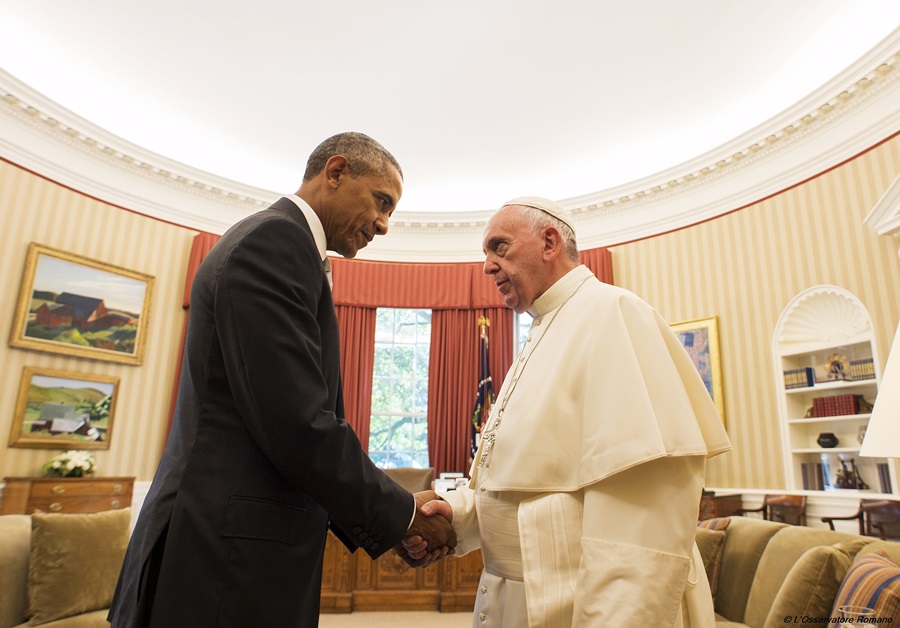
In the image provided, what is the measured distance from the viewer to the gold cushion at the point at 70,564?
3.28 m

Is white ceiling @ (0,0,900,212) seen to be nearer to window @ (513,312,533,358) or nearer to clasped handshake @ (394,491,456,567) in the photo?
window @ (513,312,533,358)

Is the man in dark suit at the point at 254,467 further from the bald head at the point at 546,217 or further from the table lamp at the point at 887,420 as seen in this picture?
the table lamp at the point at 887,420

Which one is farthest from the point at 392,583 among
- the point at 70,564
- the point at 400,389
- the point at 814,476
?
the point at 814,476

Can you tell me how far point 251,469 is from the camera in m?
1.36

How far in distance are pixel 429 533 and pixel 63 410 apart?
6.73 m

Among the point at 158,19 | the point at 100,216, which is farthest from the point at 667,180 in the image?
the point at 100,216

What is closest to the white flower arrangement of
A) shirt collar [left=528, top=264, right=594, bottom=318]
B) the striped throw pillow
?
shirt collar [left=528, top=264, right=594, bottom=318]

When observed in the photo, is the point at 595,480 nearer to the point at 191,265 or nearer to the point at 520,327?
the point at 191,265

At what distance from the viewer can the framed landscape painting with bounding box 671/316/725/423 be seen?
7438 millimetres

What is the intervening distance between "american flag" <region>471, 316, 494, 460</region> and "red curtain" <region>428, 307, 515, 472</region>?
0.11 m

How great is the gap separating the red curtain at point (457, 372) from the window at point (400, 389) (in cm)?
38

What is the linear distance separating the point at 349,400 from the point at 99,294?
355 centimetres

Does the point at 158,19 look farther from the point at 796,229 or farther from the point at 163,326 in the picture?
the point at 796,229

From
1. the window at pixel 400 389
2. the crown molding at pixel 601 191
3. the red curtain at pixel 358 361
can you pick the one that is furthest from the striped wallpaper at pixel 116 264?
the window at pixel 400 389
